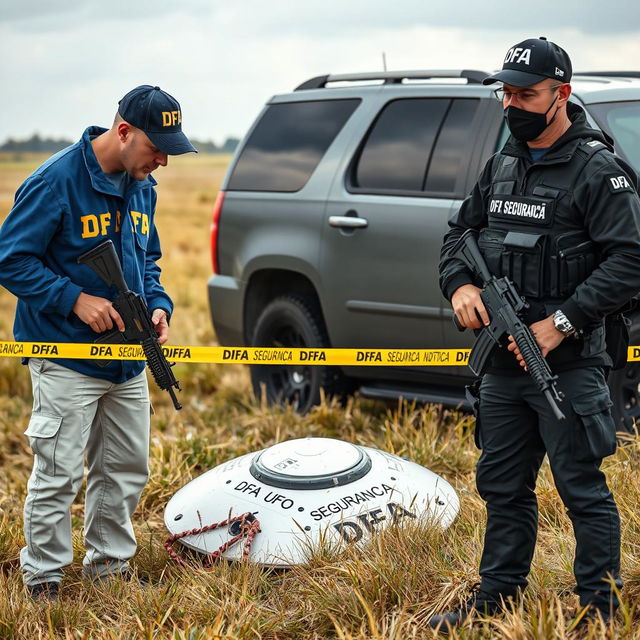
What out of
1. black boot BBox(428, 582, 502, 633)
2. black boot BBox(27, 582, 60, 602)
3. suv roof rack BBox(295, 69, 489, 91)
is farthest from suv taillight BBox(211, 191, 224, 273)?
black boot BBox(428, 582, 502, 633)

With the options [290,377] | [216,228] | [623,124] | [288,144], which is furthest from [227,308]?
[623,124]

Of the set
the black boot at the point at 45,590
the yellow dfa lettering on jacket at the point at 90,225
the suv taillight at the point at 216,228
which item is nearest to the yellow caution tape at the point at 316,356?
the yellow dfa lettering on jacket at the point at 90,225

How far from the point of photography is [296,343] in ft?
21.1

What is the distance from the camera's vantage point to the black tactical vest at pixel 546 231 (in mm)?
3113

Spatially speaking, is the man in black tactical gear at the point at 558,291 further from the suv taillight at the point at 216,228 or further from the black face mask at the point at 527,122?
the suv taillight at the point at 216,228

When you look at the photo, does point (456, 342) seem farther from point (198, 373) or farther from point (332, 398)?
point (198, 373)

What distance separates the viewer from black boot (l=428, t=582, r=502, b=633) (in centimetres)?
333

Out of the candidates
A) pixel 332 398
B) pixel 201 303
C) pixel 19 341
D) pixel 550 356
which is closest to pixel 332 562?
pixel 550 356

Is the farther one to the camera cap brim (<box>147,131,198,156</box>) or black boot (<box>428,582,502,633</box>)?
cap brim (<box>147,131,198,156</box>)

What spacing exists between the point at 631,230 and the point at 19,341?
7.52 feet

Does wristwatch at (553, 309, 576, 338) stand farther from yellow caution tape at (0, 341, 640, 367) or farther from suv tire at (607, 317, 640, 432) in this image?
suv tire at (607, 317, 640, 432)

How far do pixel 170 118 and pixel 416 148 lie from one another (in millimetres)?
2320

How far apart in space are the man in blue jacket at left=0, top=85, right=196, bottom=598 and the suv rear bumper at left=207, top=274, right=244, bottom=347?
246cm

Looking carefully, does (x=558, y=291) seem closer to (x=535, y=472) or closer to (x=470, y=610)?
(x=535, y=472)
